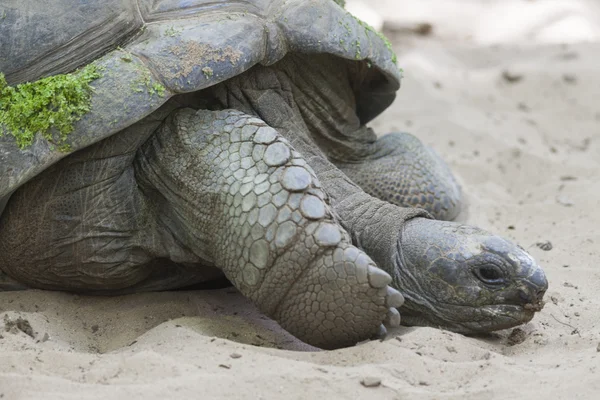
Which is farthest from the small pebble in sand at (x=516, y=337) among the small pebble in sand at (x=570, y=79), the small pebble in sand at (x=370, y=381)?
the small pebble in sand at (x=570, y=79)

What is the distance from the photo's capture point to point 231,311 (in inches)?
136

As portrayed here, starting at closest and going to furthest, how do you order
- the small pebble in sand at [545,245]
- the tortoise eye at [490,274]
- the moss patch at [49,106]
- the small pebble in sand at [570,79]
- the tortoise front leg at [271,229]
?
the tortoise front leg at [271,229] → the moss patch at [49,106] → the tortoise eye at [490,274] → the small pebble in sand at [545,245] → the small pebble in sand at [570,79]

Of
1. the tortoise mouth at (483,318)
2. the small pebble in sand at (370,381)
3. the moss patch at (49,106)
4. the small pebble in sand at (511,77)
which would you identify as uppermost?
the moss patch at (49,106)

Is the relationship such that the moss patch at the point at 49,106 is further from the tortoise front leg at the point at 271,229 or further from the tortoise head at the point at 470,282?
the tortoise head at the point at 470,282

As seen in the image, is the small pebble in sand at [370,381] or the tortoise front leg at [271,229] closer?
the small pebble in sand at [370,381]

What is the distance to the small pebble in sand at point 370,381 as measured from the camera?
256 cm

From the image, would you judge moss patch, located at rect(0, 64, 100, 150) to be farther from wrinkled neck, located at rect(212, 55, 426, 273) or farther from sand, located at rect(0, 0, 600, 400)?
sand, located at rect(0, 0, 600, 400)

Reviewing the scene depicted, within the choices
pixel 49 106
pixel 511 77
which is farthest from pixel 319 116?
pixel 511 77

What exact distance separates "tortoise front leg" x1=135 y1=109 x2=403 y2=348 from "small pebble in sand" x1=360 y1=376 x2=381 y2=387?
36 cm

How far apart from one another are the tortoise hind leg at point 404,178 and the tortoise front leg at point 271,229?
1.16 m

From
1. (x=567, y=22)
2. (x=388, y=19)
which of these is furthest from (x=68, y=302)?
(x=567, y=22)

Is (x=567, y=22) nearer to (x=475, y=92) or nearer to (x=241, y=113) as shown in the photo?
(x=475, y=92)

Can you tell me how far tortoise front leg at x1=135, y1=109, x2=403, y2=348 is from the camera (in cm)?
286

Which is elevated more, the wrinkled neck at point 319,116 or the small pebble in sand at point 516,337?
the wrinkled neck at point 319,116
